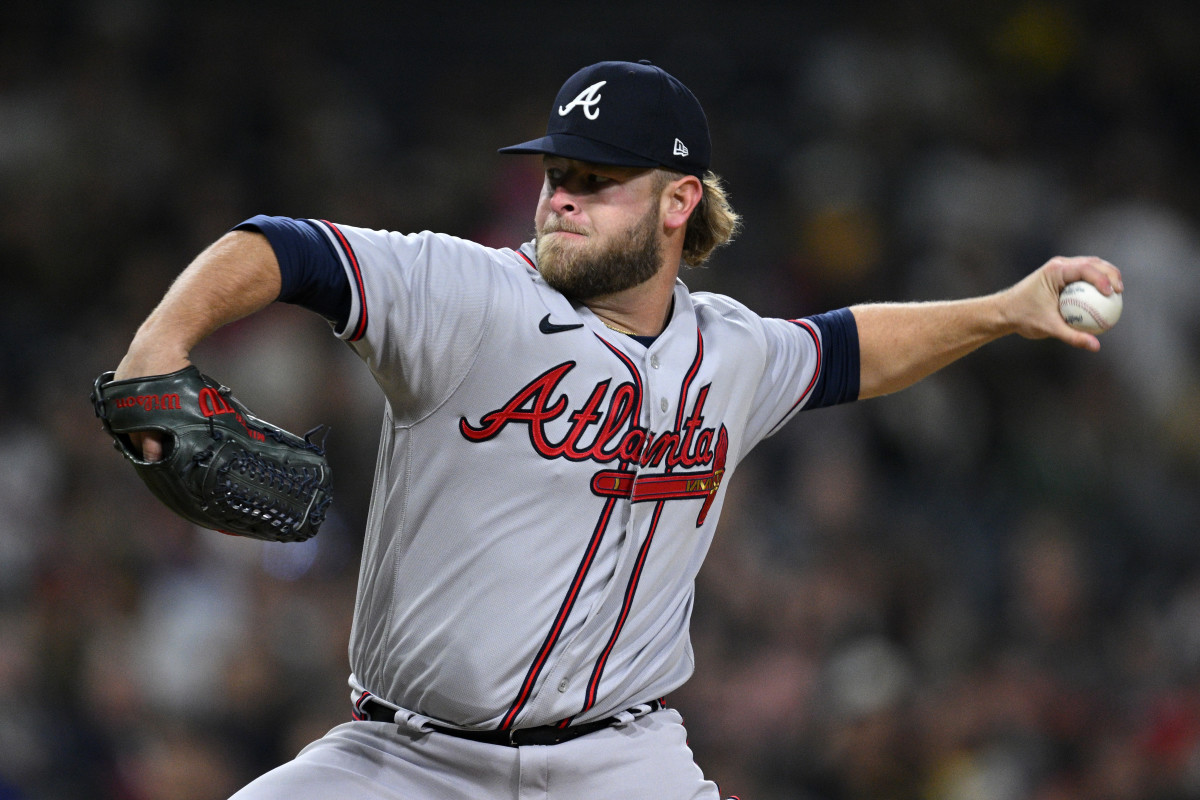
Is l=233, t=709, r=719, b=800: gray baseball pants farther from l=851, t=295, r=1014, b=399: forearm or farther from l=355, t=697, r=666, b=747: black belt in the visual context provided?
l=851, t=295, r=1014, b=399: forearm

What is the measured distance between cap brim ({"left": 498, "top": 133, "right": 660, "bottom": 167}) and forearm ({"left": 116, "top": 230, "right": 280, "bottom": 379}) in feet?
2.12

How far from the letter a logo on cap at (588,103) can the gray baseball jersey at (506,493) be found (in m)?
0.31

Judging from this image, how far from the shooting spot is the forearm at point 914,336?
3193mm

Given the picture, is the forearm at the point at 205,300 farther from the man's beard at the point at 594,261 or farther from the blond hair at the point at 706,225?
the blond hair at the point at 706,225

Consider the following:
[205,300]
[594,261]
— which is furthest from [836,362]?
[205,300]

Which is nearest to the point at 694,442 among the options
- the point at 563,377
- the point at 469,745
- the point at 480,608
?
the point at 563,377

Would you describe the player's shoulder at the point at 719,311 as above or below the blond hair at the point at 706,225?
below

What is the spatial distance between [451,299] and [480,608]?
1.93ft

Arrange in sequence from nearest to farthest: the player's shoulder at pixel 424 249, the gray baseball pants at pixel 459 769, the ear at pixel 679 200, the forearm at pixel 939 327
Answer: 1. the player's shoulder at pixel 424 249
2. the gray baseball pants at pixel 459 769
3. the ear at pixel 679 200
4. the forearm at pixel 939 327

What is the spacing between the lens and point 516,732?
101 inches

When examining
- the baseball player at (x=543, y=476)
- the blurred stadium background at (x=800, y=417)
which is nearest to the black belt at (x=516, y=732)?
the baseball player at (x=543, y=476)

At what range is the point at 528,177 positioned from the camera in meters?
6.88

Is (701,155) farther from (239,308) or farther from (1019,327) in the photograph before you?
(239,308)

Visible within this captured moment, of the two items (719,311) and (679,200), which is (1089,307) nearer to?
(719,311)
